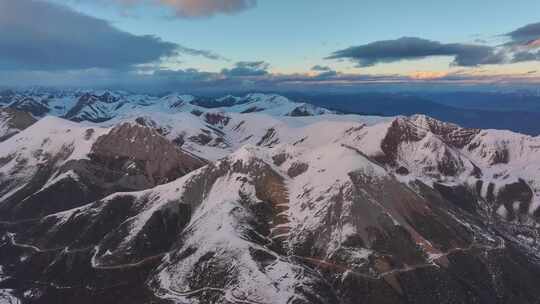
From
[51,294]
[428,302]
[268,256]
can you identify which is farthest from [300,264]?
[51,294]

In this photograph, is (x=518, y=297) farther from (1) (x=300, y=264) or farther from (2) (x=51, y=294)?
(2) (x=51, y=294)

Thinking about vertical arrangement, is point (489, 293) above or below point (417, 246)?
below

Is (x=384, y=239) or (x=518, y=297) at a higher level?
(x=384, y=239)

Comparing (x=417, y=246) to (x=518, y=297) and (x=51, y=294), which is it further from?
(x=51, y=294)

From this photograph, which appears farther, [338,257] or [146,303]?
[338,257]

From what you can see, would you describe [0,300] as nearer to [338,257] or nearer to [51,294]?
[51,294]

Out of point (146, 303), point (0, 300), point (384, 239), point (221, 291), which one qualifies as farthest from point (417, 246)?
point (0, 300)

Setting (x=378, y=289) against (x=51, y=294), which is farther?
(x=51, y=294)
